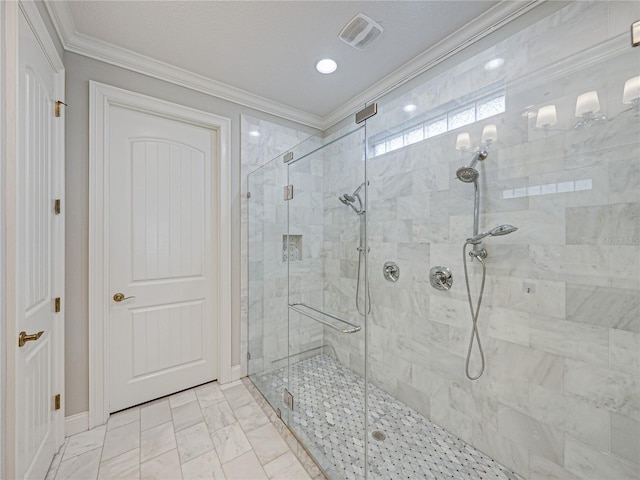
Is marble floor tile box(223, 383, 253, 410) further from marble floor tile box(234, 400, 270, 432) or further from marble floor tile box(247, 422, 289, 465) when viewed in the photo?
marble floor tile box(247, 422, 289, 465)

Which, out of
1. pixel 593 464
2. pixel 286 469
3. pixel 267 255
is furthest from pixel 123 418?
pixel 593 464

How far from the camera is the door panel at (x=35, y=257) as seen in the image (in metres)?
1.11

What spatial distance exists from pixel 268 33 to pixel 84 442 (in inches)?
110

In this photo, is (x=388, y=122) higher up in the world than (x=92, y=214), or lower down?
higher up

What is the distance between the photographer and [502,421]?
1.48m

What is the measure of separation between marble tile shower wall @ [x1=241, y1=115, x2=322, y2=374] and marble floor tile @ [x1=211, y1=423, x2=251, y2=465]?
50 centimetres

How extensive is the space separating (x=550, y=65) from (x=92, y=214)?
2767 mm

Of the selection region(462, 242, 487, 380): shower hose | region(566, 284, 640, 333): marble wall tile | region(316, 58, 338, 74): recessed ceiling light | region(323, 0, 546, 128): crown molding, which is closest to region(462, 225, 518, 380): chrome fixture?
region(462, 242, 487, 380): shower hose

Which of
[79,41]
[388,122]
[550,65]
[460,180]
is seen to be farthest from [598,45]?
[79,41]

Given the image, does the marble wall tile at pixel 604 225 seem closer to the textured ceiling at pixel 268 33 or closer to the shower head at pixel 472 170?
the shower head at pixel 472 170

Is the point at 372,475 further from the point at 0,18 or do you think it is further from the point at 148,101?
the point at 148,101

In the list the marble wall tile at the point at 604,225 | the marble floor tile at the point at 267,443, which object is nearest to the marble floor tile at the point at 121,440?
the marble floor tile at the point at 267,443

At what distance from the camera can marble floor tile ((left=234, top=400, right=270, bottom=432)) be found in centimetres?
179

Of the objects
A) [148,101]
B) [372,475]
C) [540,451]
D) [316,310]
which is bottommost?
[372,475]
